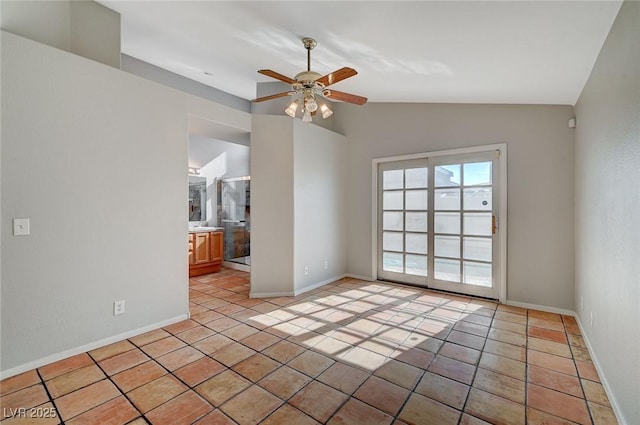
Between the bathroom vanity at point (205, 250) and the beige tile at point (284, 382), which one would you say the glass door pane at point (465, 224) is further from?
the bathroom vanity at point (205, 250)

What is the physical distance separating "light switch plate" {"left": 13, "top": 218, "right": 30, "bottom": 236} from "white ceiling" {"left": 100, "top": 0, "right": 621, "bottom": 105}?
2159 millimetres

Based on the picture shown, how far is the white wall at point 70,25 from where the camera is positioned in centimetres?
230

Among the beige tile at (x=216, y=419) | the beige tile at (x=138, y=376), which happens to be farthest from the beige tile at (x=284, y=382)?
the beige tile at (x=138, y=376)

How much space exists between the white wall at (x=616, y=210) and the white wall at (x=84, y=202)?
11.9 ft

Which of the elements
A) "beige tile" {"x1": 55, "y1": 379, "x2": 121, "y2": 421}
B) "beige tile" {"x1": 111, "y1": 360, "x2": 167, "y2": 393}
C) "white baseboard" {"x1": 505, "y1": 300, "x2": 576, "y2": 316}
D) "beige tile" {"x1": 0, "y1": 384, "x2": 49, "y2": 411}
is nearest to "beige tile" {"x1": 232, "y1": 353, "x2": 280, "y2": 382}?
"beige tile" {"x1": 111, "y1": 360, "x2": 167, "y2": 393}

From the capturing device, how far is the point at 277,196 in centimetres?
397

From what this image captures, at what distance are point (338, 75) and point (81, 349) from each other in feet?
10.7

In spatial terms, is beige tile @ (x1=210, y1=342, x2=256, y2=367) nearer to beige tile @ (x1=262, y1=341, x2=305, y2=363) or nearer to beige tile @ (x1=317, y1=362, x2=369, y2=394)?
beige tile @ (x1=262, y1=341, x2=305, y2=363)

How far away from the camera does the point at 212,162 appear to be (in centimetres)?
604

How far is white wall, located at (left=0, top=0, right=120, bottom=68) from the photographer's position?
7.56ft

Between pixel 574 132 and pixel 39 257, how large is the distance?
535 cm

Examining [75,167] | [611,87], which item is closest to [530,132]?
[611,87]

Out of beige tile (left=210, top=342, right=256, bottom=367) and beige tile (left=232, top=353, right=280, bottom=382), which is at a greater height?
beige tile (left=210, top=342, right=256, bottom=367)

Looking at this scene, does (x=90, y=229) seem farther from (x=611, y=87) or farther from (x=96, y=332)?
(x=611, y=87)
